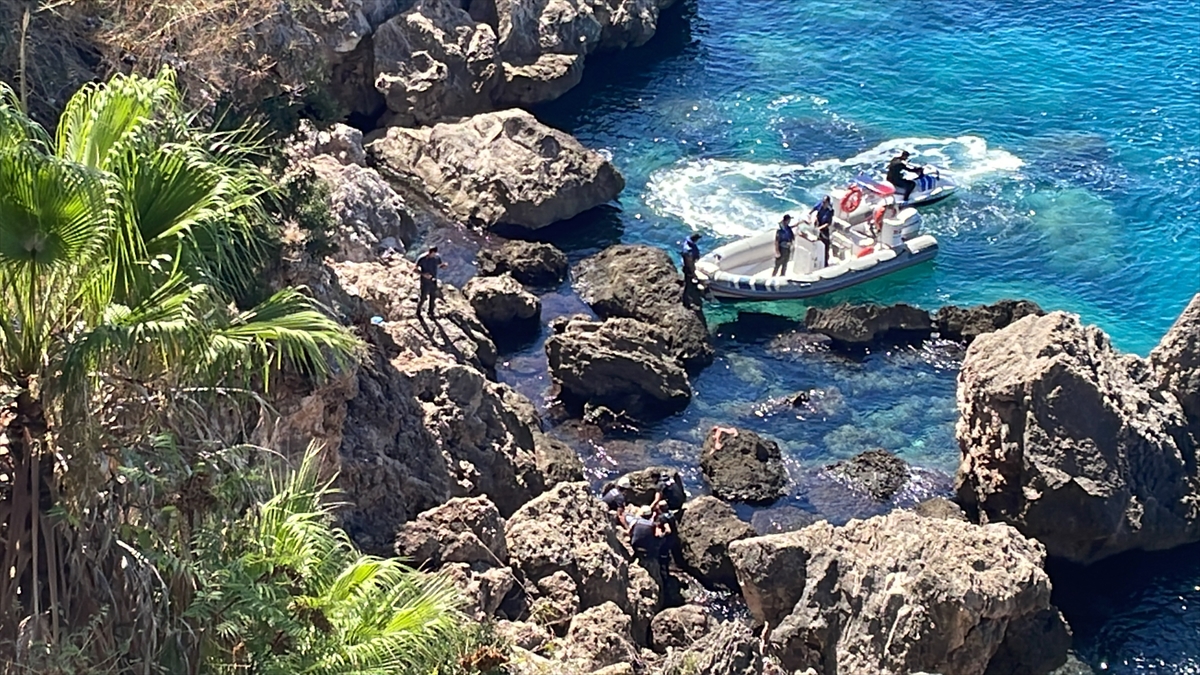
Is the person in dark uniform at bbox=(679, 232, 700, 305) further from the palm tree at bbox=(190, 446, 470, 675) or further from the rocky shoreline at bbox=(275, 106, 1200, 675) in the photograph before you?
the palm tree at bbox=(190, 446, 470, 675)

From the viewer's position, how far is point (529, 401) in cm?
2939

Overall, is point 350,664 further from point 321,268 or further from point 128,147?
point 321,268

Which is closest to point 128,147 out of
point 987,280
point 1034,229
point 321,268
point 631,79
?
point 321,268

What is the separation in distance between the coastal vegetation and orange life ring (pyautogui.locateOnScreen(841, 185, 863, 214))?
89.3 feet

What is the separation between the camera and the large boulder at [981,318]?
32531 millimetres

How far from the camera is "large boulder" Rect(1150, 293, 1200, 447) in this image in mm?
27625

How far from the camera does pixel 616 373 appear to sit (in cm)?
2948

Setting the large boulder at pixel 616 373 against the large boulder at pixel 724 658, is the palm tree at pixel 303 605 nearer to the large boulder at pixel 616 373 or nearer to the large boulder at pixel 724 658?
the large boulder at pixel 724 658

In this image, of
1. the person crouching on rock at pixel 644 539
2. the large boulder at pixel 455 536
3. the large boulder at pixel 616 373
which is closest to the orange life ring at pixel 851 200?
the large boulder at pixel 616 373

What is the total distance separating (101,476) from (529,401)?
19.0 metres

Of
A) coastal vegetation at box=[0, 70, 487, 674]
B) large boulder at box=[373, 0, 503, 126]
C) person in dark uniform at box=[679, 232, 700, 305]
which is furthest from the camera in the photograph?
large boulder at box=[373, 0, 503, 126]

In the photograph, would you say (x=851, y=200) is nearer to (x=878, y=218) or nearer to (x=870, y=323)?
(x=878, y=218)

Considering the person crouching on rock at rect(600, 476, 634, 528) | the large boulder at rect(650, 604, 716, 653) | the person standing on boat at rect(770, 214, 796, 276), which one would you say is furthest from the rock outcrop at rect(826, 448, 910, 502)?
the person standing on boat at rect(770, 214, 796, 276)

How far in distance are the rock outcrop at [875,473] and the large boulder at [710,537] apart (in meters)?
2.90
